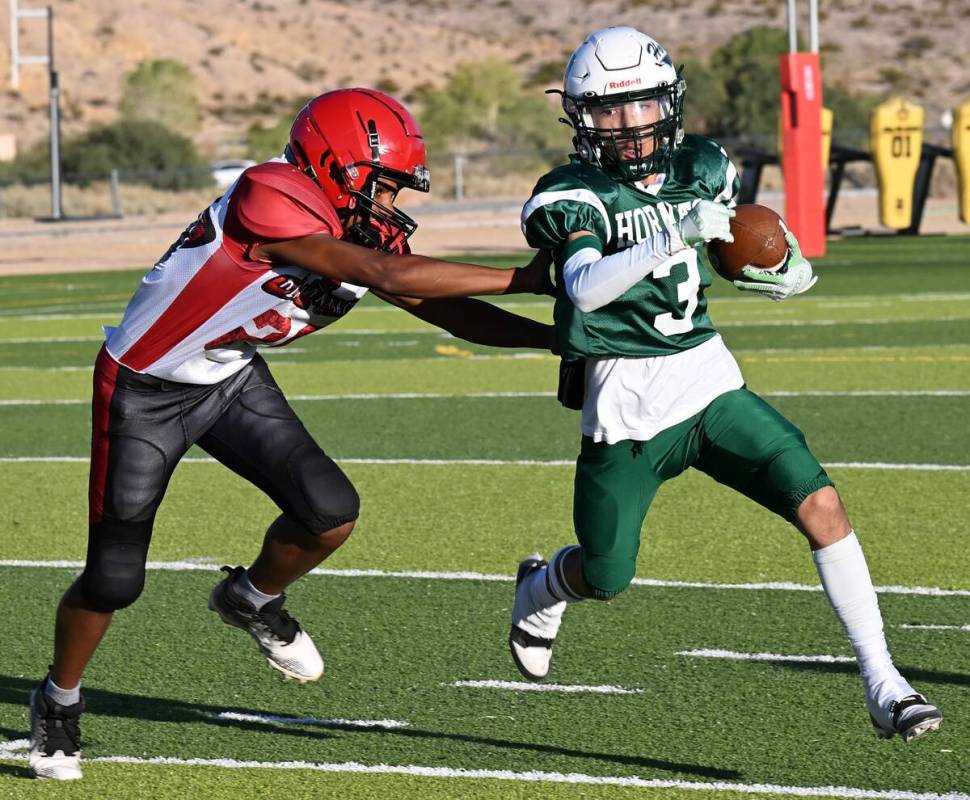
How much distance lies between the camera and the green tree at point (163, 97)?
59750mm

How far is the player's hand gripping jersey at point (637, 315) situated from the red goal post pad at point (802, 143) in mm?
16538

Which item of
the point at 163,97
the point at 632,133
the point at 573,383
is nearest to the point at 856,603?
the point at 573,383

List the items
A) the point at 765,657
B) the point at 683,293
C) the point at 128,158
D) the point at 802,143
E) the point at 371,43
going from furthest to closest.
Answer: the point at 371,43
the point at 128,158
the point at 802,143
the point at 765,657
the point at 683,293

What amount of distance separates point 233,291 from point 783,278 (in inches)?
53.4

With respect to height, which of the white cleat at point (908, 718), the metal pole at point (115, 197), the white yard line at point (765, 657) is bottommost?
the metal pole at point (115, 197)

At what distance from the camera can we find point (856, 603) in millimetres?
4168

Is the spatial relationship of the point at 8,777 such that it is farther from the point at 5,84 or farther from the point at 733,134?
the point at 5,84

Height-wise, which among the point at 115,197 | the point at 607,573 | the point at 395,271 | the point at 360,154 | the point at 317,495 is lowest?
the point at 115,197

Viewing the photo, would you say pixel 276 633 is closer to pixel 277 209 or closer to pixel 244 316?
pixel 244 316

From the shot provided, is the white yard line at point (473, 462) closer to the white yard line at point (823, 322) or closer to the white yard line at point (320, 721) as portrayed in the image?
the white yard line at point (320, 721)

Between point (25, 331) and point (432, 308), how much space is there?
1215 cm

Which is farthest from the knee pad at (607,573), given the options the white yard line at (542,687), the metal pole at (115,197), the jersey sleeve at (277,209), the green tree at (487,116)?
the green tree at (487,116)

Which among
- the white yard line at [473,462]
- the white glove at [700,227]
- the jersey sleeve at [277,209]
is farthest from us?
the white yard line at [473,462]

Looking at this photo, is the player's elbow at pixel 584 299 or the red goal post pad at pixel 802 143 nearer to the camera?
the player's elbow at pixel 584 299
